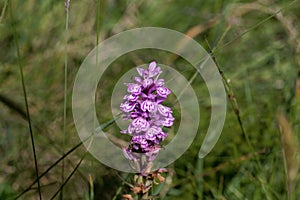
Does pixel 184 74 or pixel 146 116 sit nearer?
pixel 146 116

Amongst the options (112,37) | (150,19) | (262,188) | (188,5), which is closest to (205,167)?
(262,188)

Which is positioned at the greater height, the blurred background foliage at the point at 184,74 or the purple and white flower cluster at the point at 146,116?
the blurred background foliage at the point at 184,74

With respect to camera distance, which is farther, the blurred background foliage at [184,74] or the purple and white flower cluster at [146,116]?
the blurred background foliage at [184,74]

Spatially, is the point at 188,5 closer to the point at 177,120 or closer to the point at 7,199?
the point at 177,120

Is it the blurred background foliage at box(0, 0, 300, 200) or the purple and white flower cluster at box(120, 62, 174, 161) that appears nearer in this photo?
the purple and white flower cluster at box(120, 62, 174, 161)

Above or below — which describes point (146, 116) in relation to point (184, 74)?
below
